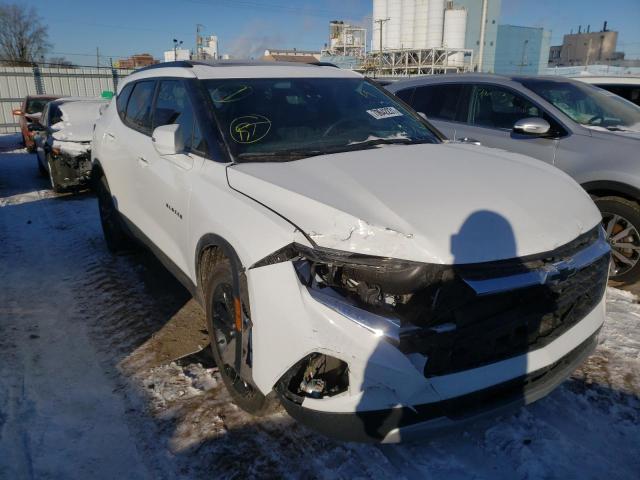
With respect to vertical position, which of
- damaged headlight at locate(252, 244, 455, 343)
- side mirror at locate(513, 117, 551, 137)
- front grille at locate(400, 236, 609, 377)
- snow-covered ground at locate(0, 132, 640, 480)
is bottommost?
snow-covered ground at locate(0, 132, 640, 480)

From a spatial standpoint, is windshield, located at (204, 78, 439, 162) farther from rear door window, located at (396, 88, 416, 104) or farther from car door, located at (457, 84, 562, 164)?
rear door window, located at (396, 88, 416, 104)

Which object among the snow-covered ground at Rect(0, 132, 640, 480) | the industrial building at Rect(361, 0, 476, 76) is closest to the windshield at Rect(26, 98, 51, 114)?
the snow-covered ground at Rect(0, 132, 640, 480)

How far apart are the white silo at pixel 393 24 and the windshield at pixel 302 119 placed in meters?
54.7

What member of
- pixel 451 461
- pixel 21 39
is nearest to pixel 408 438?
pixel 451 461

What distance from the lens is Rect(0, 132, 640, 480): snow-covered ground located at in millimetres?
2371

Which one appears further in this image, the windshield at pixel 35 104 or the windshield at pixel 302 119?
the windshield at pixel 35 104

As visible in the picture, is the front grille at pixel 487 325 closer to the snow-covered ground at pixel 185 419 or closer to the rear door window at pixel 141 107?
the snow-covered ground at pixel 185 419

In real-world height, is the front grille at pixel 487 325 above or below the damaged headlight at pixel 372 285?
below

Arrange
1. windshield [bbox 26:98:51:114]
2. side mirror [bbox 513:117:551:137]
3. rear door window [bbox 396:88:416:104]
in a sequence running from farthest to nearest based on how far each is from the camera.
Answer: windshield [bbox 26:98:51:114], rear door window [bbox 396:88:416:104], side mirror [bbox 513:117:551:137]

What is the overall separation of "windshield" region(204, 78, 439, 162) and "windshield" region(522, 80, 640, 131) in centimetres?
205

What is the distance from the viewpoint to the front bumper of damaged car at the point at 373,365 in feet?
6.25

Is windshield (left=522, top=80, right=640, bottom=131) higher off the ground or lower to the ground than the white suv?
higher

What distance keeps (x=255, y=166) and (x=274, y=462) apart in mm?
1514

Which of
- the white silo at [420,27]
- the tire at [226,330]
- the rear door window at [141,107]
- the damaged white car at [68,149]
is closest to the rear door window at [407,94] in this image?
the rear door window at [141,107]
